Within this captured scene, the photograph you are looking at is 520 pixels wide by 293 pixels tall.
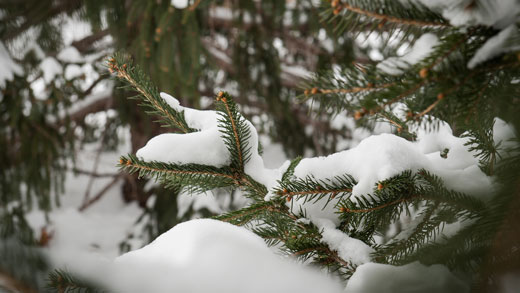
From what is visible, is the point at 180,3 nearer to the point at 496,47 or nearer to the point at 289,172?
the point at 289,172

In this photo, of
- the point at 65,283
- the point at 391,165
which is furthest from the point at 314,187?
the point at 65,283

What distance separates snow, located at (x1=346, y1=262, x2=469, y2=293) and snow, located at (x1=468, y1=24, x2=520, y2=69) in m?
0.33

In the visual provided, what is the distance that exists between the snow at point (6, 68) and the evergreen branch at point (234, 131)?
2499mm

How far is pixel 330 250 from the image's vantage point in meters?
0.82

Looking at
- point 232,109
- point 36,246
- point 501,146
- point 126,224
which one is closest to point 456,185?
point 501,146

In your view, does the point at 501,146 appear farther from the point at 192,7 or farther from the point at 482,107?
the point at 192,7

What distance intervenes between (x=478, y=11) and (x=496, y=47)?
71 millimetres

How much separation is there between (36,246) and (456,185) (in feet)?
2.60

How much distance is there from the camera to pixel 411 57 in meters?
0.60

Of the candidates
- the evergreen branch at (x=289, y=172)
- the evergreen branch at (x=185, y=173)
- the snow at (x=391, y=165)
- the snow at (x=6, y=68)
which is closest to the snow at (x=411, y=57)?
the snow at (x=391, y=165)

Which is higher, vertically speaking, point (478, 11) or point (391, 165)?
point (478, 11)

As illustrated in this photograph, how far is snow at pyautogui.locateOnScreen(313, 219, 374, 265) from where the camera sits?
795mm

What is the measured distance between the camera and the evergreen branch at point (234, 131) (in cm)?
82

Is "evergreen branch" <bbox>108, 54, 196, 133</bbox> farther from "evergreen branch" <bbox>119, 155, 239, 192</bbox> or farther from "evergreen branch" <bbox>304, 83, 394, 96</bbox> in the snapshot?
"evergreen branch" <bbox>304, 83, 394, 96</bbox>
